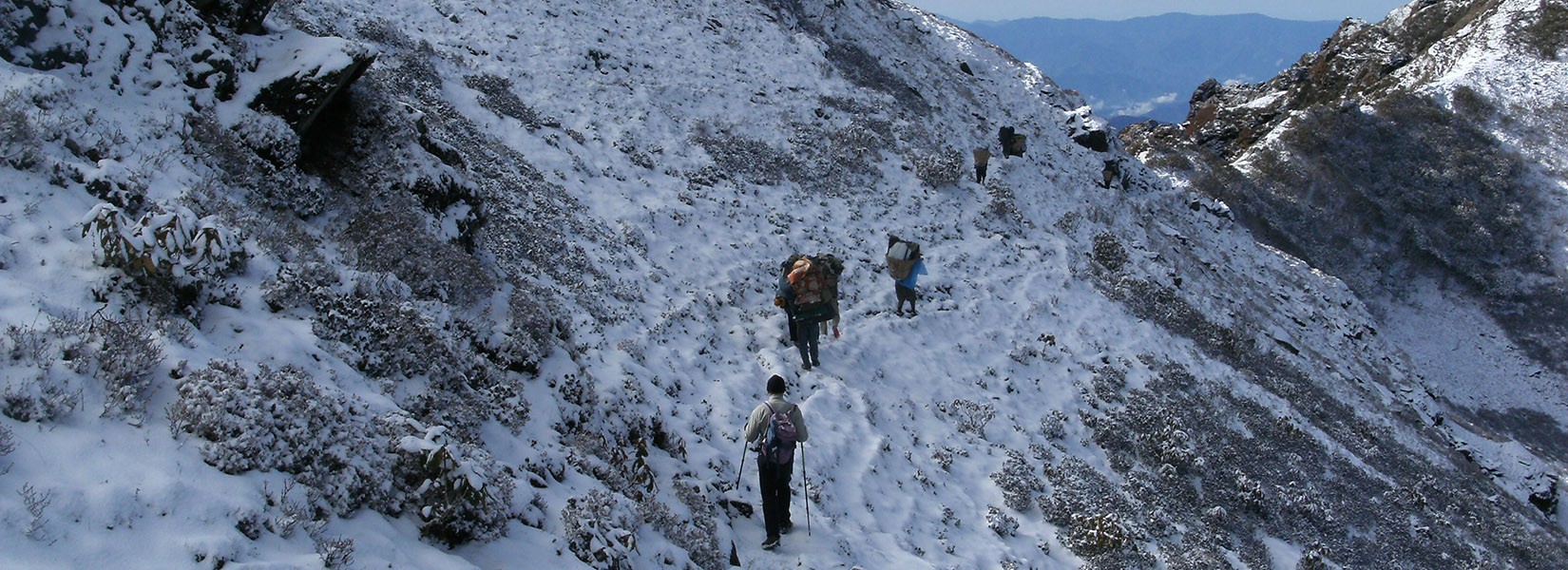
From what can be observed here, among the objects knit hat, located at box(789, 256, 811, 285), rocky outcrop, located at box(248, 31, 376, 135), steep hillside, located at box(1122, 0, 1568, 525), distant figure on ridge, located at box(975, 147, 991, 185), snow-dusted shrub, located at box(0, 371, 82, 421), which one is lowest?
snow-dusted shrub, located at box(0, 371, 82, 421)

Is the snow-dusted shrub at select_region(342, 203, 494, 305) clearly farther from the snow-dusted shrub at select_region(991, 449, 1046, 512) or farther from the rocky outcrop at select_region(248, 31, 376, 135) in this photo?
the snow-dusted shrub at select_region(991, 449, 1046, 512)

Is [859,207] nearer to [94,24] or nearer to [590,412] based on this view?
[590,412]

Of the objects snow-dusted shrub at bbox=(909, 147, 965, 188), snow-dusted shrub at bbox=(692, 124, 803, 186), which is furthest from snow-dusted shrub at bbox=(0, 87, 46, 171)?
snow-dusted shrub at bbox=(909, 147, 965, 188)

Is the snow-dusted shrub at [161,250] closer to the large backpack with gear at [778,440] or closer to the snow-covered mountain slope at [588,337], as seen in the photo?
the snow-covered mountain slope at [588,337]

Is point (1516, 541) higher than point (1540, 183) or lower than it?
lower

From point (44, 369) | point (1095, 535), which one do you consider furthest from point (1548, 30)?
point (44, 369)

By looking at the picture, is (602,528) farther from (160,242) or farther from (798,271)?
(798,271)

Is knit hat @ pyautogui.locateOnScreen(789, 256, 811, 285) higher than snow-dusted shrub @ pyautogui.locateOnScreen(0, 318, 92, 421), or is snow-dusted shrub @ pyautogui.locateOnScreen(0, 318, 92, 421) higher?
knit hat @ pyautogui.locateOnScreen(789, 256, 811, 285)

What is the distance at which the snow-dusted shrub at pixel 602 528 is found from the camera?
7230 millimetres

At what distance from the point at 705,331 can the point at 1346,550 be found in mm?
12306

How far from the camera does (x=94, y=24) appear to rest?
9.77m

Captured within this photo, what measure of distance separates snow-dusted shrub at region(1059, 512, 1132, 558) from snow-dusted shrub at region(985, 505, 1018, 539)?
79 cm

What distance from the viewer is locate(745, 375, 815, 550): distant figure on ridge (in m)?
9.23

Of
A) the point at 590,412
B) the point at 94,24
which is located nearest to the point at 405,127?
the point at 94,24
